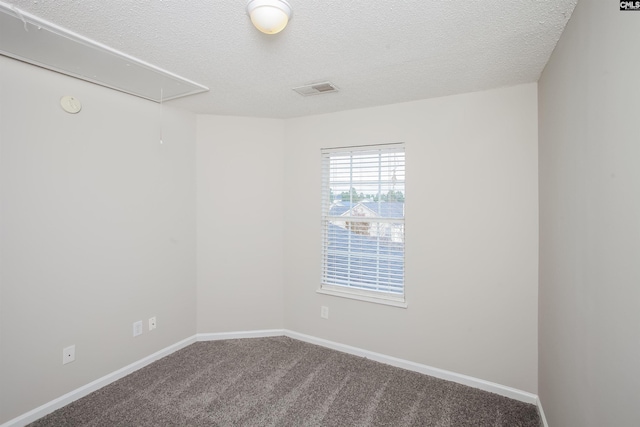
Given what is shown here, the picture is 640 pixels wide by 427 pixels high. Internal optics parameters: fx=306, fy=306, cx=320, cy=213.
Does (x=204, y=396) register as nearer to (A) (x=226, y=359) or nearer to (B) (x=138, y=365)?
(A) (x=226, y=359)

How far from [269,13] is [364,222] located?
6.92ft

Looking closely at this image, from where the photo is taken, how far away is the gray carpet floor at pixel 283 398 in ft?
6.95

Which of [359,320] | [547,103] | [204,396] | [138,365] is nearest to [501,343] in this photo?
[359,320]

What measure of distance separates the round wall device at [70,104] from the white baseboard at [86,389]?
2.10 meters

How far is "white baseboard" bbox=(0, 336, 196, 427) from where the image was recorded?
203 cm

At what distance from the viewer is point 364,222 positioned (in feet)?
10.3

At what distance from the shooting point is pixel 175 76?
2.30 metres

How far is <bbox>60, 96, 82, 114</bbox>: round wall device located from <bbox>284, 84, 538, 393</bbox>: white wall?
84.6 inches

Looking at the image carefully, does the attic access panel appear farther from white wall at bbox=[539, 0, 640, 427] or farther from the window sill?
white wall at bbox=[539, 0, 640, 427]

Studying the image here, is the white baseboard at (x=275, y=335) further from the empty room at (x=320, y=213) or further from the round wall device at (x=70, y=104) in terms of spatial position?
the round wall device at (x=70, y=104)

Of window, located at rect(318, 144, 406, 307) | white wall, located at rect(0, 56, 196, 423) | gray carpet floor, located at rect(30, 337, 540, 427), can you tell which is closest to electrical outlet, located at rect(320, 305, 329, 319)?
window, located at rect(318, 144, 406, 307)

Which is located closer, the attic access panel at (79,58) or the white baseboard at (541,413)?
the attic access panel at (79,58)

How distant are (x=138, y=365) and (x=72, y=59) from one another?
2503 millimetres

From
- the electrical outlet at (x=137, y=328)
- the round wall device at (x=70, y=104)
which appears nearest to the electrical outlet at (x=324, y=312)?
the electrical outlet at (x=137, y=328)
